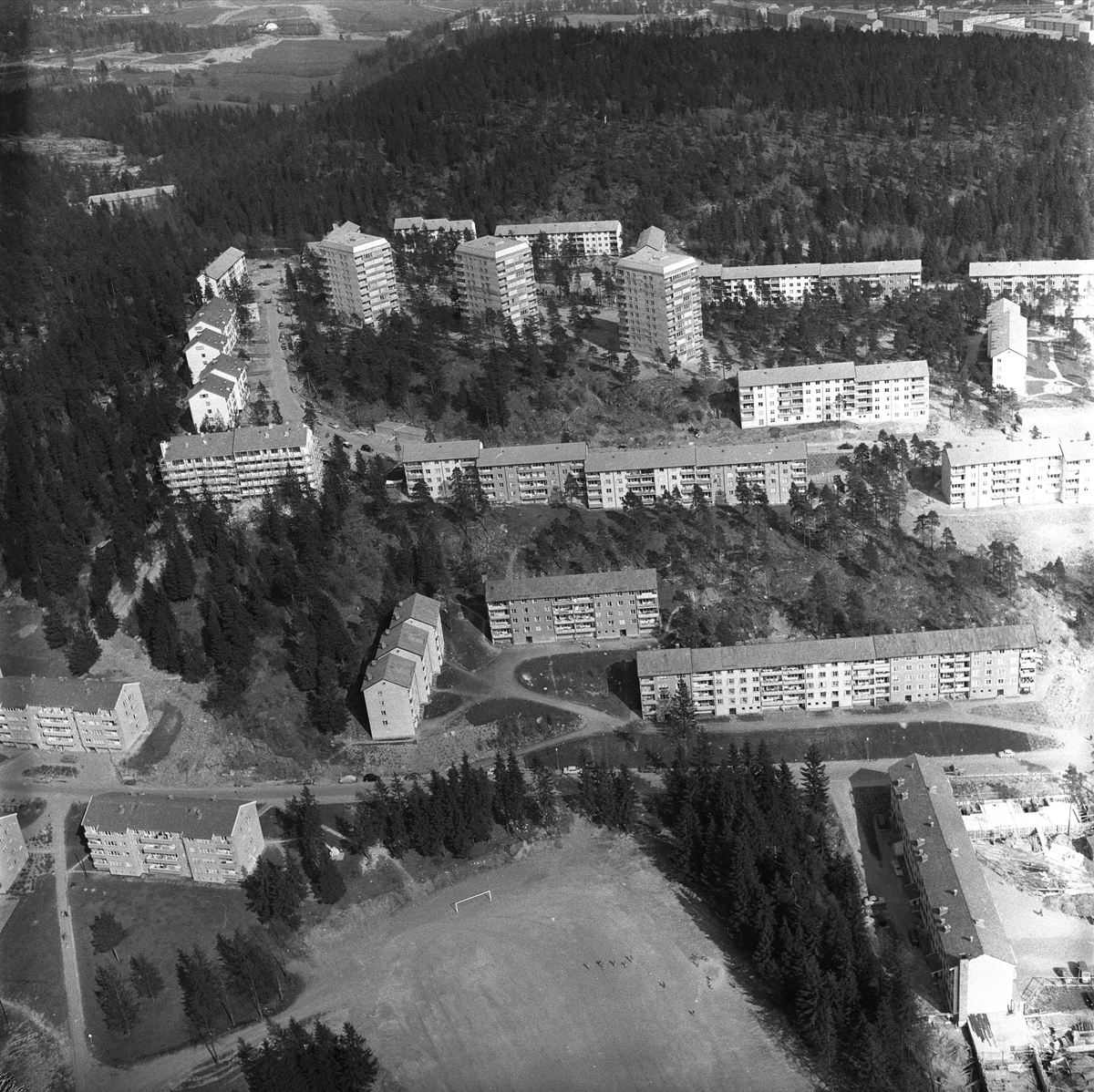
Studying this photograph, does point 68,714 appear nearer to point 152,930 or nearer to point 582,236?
point 152,930

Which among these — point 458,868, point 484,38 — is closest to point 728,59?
point 484,38

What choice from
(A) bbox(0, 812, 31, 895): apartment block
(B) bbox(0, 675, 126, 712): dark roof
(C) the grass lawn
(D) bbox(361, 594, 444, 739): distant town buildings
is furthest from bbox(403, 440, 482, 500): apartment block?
(A) bbox(0, 812, 31, 895): apartment block

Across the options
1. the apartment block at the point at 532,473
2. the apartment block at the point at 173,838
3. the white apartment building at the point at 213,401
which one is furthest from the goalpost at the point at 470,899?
the white apartment building at the point at 213,401

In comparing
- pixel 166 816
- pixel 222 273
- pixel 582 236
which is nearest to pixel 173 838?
pixel 166 816

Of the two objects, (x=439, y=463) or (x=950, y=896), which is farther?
(x=439, y=463)

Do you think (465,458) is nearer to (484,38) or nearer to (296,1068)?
(296,1068)

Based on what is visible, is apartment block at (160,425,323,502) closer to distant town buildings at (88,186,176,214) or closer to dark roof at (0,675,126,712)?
dark roof at (0,675,126,712)

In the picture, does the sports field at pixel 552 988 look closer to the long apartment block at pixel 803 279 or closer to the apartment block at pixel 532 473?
the apartment block at pixel 532 473
